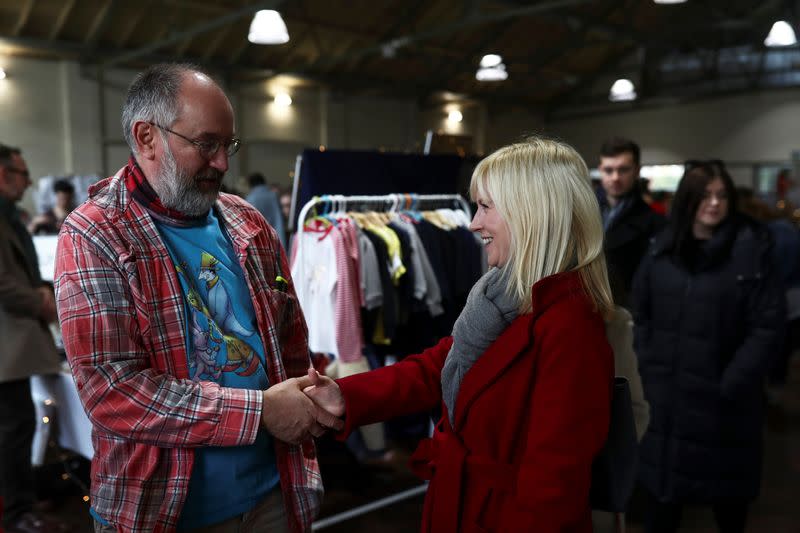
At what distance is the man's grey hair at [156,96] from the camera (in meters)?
1.41

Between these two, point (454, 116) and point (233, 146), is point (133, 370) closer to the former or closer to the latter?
point (233, 146)

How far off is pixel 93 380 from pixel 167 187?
453mm

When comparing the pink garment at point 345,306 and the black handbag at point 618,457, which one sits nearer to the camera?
the black handbag at point 618,457

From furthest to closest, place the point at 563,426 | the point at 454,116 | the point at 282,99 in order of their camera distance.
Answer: the point at 454,116 → the point at 282,99 → the point at 563,426

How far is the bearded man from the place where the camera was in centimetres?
128

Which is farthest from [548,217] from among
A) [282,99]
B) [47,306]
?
[282,99]

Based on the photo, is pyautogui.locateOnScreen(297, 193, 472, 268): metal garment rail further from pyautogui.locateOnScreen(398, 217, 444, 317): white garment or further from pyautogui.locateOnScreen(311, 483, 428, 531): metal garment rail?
pyautogui.locateOnScreen(311, 483, 428, 531): metal garment rail

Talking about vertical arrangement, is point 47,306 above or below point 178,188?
below

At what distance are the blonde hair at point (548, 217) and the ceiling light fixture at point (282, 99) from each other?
516 inches

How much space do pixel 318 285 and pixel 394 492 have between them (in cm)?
139

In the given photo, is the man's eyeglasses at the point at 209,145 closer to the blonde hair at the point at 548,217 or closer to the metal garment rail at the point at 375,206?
the blonde hair at the point at 548,217

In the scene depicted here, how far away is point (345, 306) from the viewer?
3082 mm

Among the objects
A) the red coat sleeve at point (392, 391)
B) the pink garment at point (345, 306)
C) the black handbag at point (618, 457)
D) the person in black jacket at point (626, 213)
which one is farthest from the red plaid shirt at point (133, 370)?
the person in black jacket at point (626, 213)

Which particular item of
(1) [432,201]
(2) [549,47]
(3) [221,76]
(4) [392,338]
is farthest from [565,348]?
(2) [549,47]
